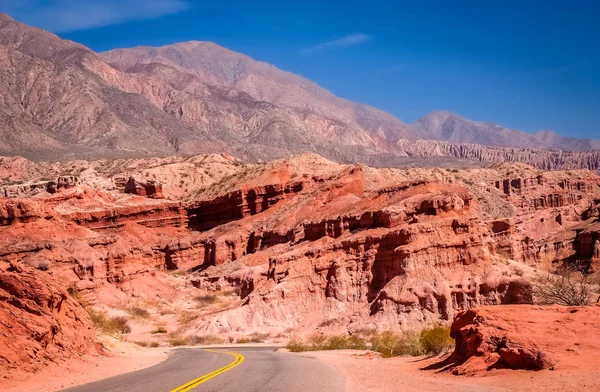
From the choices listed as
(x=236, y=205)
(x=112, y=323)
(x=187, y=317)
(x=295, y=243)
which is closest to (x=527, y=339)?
(x=112, y=323)

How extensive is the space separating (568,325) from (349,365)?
24.0 ft

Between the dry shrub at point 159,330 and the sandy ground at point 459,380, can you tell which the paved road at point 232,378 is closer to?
the sandy ground at point 459,380

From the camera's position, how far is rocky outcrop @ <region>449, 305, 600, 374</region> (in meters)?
13.1

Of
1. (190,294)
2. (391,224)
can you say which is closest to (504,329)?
(391,224)

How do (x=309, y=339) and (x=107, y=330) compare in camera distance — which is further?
(x=309, y=339)

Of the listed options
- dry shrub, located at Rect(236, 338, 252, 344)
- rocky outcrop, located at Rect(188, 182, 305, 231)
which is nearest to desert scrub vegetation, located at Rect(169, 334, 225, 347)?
dry shrub, located at Rect(236, 338, 252, 344)

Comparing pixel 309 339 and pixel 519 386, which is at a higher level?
pixel 519 386

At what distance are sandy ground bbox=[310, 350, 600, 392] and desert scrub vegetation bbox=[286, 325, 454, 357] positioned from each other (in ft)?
10.0

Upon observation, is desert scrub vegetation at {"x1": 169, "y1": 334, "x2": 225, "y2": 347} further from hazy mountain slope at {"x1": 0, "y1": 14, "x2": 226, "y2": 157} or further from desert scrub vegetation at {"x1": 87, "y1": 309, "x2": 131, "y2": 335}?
hazy mountain slope at {"x1": 0, "y1": 14, "x2": 226, "y2": 157}

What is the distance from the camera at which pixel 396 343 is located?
92.4ft

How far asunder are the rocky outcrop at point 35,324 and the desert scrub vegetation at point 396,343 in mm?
10420

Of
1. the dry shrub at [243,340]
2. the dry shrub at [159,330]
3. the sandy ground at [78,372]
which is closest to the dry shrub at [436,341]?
the sandy ground at [78,372]

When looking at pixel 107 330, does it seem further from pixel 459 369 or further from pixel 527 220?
pixel 527 220

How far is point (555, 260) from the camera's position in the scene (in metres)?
86.5
